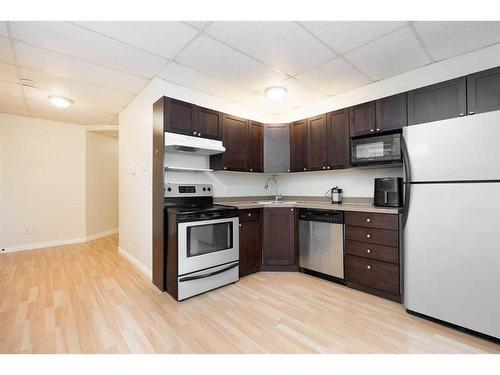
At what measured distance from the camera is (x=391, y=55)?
2.42 metres

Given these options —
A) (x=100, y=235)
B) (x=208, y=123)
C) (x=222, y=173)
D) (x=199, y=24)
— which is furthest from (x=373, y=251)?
(x=100, y=235)

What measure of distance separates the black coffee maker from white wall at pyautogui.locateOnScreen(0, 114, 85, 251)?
229 inches

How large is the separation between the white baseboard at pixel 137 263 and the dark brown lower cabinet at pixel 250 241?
4.07ft

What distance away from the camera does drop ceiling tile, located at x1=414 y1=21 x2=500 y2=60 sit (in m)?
1.97

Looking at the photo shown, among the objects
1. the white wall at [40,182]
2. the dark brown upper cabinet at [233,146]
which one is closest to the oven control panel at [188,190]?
the dark brown upper cabinet at [233,146]

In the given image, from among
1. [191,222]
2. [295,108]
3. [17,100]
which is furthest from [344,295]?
[17,100]

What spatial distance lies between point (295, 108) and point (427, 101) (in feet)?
6.59

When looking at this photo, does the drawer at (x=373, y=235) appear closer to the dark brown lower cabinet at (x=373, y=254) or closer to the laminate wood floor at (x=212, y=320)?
the dark brown lower cabinet at (x=373, y=254)

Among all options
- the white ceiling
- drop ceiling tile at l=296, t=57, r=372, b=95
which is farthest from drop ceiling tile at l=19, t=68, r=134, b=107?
drop ceiling tile at l=296, t=57, r=372, b=95

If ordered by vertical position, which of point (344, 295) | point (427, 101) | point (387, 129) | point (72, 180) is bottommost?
point (344, 295)
